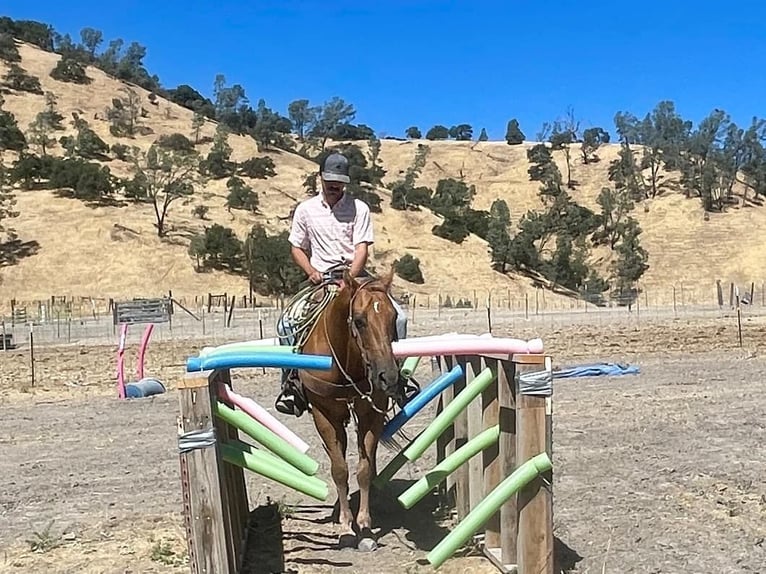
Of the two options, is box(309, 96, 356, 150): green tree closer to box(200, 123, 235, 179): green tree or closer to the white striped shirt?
box(200, 123, 235, 179): green tree

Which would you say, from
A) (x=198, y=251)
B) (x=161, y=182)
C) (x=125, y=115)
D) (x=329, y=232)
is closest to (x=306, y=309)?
(x=329, y=232)

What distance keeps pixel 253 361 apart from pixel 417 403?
55.7 inches

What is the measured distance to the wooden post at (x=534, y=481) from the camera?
492cm

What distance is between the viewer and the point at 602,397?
528 inches

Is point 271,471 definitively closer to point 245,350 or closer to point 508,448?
point 245,350

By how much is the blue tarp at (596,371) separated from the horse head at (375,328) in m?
11.6

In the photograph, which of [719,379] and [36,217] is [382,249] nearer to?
[36,217]

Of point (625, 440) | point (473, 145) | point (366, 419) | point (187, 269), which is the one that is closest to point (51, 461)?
point (366, 419)

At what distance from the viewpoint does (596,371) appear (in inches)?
683

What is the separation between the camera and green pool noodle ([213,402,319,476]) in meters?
5.21

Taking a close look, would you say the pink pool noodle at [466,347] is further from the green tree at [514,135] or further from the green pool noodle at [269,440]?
the green tree at [514,135]

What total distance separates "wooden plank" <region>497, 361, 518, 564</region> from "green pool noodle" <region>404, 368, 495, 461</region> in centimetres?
21

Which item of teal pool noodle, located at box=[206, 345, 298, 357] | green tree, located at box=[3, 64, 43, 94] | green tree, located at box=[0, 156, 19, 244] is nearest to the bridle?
teal pool noodle, located at box=[206, 345, 298, 357]

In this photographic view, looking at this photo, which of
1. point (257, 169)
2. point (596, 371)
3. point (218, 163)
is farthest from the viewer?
point (257, 169)
